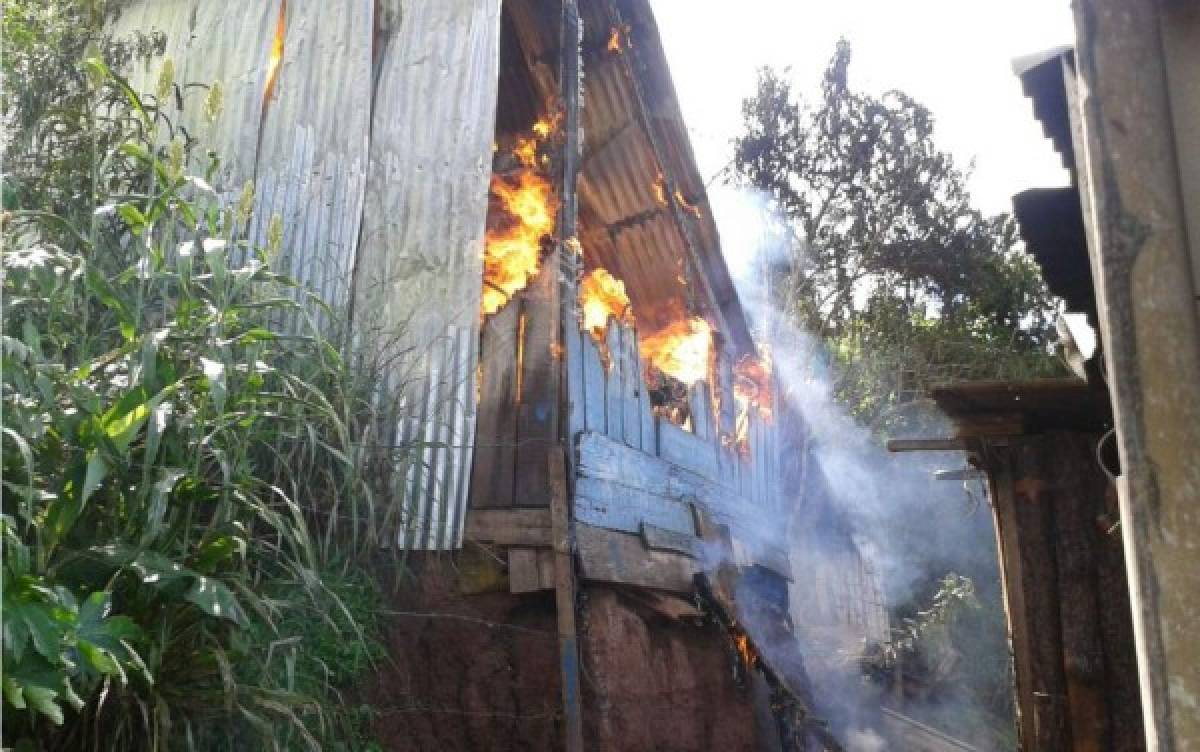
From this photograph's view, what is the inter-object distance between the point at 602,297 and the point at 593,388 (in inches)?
102

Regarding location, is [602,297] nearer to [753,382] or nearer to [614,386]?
[614,386]

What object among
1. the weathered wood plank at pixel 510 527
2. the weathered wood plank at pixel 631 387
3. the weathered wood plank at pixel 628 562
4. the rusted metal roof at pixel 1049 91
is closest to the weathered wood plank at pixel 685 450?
the weathered wood plank at pixel 631 387

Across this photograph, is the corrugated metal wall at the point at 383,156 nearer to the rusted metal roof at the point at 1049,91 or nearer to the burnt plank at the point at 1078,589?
the burnt plank at the point at 1078,589

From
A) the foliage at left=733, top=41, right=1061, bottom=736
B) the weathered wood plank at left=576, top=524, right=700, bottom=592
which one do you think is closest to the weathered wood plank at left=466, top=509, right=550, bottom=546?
the weathered wood plank at left=576, top=524, right=700, bottom=592

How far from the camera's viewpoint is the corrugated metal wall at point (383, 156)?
22.1ft

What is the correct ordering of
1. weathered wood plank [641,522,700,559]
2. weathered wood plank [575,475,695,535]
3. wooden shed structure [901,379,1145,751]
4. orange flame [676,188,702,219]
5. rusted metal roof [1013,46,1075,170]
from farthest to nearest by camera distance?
orange flame [676,188,702,219]
weathered wood plank [641,522,700,559]
weathered wood plank [575,475,695,535]
wooden shed structure [901,379,1145,751]
rusted metal roof [1013,46,1075,170]

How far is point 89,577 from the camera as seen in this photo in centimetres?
386

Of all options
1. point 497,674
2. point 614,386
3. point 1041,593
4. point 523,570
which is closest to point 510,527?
point 523,570

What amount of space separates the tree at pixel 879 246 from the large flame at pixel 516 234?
1194 cm

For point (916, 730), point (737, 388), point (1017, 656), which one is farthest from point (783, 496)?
point (1017, 656)

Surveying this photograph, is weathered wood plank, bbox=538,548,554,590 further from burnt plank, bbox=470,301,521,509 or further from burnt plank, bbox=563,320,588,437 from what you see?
burnt plank, bbox=563,320,588,437

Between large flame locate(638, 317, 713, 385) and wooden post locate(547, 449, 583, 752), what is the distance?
13.9 feet

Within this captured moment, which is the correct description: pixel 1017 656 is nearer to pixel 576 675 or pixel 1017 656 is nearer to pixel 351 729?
pixel 576 675

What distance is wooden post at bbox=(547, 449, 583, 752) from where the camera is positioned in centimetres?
603
